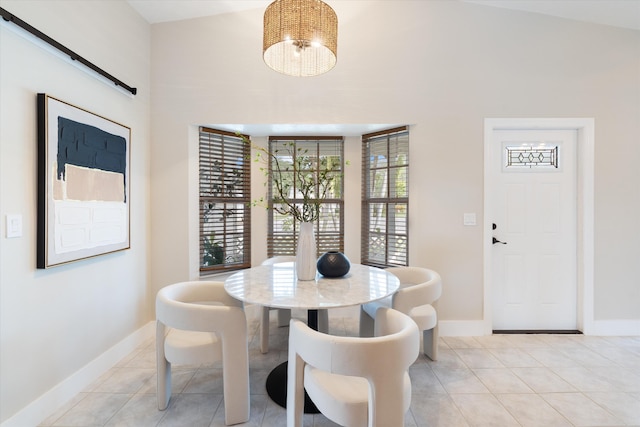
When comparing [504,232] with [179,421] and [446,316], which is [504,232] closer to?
[446,316]

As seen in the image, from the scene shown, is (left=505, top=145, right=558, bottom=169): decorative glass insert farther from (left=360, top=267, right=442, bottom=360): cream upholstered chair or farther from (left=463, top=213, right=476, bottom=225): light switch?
(left=360, top=267, right=442, bottom=360): cream upholstered chair

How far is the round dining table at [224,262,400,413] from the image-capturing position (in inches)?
61.2

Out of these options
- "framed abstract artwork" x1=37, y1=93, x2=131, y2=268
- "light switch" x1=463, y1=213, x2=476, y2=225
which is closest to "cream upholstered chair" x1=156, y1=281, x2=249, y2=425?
"framed abstract artwork" x1=37, y1=93, x2=131, y2=268

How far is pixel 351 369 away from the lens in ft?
3.60

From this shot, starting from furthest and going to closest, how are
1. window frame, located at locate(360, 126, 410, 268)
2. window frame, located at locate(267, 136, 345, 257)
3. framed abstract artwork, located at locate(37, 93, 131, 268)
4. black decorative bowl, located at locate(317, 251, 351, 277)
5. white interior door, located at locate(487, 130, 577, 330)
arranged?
1. window frame, located at locate(267, 136, 345, 257)
2. window frame, located at locate(360, 126, 410, 268)
3. white interior door, located at locate(487, 130, 577, 330)
4. black decorative bowl, located at locate(317, 251, 351, 277)
5. framed abstract artwork, located at locate(37, 93, 131, 268)

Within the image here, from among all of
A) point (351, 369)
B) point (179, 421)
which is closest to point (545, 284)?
point (351, 369)

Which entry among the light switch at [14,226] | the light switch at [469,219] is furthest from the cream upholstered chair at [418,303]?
the light switch at [14,226]

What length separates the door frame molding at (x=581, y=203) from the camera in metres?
2.78

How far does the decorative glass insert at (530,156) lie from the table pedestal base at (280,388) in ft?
9.24

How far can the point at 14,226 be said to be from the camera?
155cm

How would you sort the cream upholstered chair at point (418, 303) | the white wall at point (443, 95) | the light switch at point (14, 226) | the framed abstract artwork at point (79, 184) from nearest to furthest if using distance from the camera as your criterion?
the light switch at point (14, 226), the framed abstract artwork at point (79, 184), the cream upholstered chair at point (418, 303), the white wall at point (443, 95)

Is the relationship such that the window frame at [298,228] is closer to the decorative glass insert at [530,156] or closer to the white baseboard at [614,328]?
the decorative glass insert at [530,156]

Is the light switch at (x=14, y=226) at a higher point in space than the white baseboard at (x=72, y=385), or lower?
higher

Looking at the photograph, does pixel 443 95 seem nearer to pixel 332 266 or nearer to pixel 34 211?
pixel 332 266
